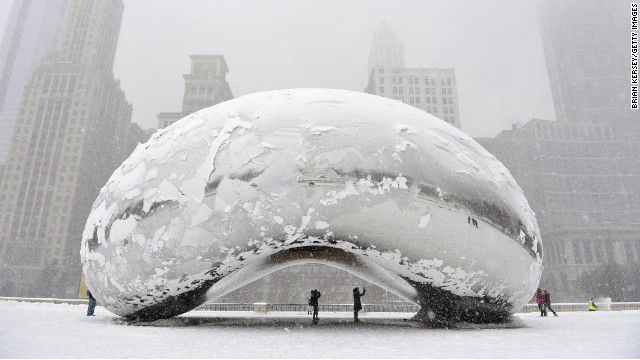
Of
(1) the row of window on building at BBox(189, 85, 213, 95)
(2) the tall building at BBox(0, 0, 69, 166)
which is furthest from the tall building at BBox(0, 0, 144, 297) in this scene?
(1) the row of window on building at BBox(189, 85, 213, 95)

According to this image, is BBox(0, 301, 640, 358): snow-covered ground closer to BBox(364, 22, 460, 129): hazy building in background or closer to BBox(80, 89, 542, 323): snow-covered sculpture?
BBox(80, 89, 542, 323): snow-covered sculpture

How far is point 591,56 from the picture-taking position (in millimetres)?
126312

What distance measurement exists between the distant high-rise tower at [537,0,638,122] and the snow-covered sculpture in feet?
459

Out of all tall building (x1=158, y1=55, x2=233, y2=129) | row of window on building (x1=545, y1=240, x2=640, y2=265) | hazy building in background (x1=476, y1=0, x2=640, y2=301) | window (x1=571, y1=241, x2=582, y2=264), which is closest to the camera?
row of window on building (x1=545, y1=240, x2=640, y2=265)

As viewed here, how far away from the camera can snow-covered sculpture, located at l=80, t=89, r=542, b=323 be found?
6.05 metres

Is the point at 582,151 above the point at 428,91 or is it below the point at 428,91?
below

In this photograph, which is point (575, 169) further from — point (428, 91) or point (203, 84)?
point (203, 84)

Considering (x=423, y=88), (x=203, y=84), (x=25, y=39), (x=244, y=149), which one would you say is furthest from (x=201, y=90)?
(x=244, y=149)

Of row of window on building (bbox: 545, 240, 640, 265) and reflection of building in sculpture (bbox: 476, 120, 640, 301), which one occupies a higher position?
reflection of building in sculpture (bbox: 476, 120, 640, 301)

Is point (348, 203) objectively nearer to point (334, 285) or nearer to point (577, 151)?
point (334, 285)

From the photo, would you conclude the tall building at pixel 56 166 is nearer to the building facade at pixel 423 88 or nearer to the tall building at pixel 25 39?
the tall building at pixel 25 39

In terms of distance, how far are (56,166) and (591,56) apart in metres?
148

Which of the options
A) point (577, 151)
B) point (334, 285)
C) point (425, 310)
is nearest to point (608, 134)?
point (577, 151)

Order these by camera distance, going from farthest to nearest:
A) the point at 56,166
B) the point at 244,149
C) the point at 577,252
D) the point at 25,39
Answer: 1. the point at 25,39
2. the point at 56,166
3. the point at 577,252
4. the point at 244,149
